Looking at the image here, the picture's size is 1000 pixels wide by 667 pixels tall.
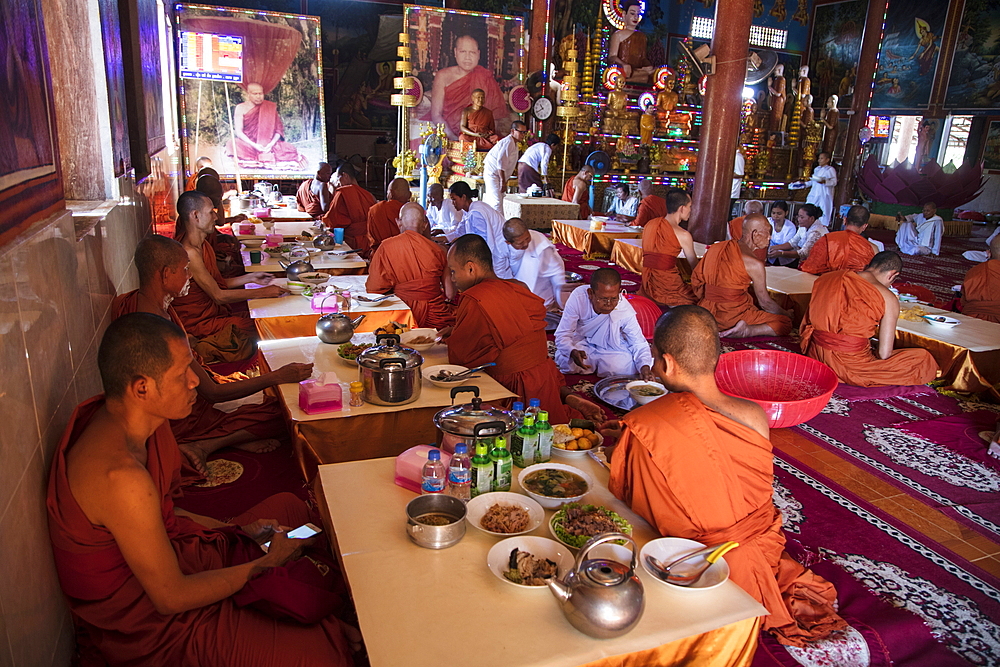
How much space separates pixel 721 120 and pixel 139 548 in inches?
437

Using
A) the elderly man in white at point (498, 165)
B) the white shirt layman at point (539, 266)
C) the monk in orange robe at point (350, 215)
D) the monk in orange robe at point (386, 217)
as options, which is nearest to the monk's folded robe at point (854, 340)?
the white shirt layman at point (539, 266)

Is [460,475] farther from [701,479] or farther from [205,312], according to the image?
[205,312]

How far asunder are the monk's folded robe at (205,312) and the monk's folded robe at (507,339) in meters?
2.39

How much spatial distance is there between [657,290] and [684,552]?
249 inches

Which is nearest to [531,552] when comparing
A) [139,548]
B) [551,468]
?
[551,468]

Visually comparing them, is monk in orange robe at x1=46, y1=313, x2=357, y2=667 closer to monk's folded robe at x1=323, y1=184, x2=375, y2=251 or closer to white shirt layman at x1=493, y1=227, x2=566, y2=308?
white shirt layman at x1=493, y1=227, x2=566, y2=308

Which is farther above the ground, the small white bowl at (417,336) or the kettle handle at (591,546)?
the kettle handle at (591,546)

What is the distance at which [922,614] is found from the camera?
3023 millimetres

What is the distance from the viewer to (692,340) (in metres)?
2.43

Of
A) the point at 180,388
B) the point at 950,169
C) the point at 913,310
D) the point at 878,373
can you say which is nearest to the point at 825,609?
→ the point at 180,388

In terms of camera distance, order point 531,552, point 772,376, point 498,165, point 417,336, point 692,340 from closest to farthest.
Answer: point 531,552, point 692,340, point 417,336, point 772,376, point 498,165

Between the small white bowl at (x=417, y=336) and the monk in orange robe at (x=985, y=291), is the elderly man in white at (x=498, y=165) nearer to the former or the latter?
the monk in orange robe at (x=985, y=291)

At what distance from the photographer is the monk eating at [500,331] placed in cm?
383

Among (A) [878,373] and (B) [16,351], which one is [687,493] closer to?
(B) [16,351]
